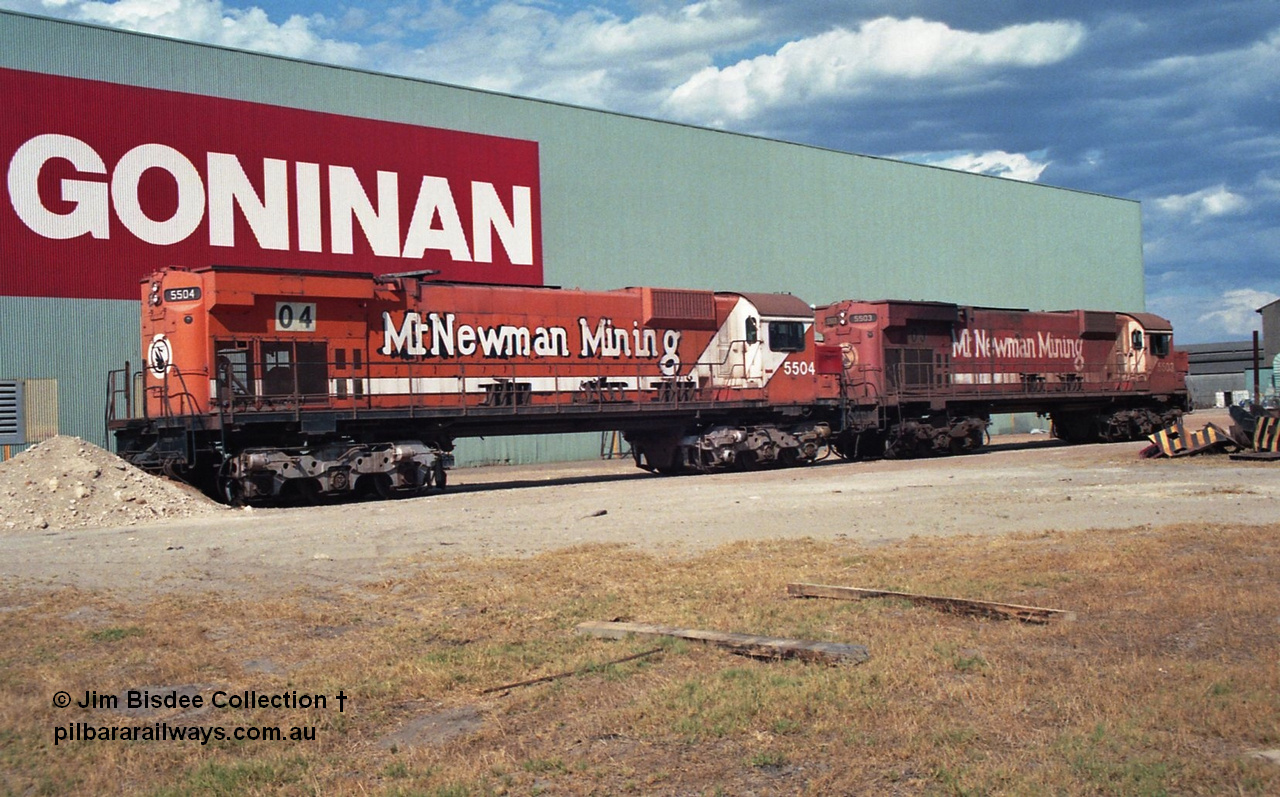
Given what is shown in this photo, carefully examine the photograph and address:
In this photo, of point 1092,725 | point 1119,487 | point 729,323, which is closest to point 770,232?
point 729,323

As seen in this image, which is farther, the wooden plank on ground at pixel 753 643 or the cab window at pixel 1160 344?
the cab window at pixel 1160 344

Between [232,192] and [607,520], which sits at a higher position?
[232,192]

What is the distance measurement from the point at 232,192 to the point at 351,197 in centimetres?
357

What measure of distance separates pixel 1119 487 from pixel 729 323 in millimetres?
12066

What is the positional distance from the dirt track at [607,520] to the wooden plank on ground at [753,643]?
13.4 feet

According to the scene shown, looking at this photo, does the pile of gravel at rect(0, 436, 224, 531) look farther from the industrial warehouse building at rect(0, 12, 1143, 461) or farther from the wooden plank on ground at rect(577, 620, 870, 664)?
the wooden plank on ground at rect(577, 620, 870, 664)

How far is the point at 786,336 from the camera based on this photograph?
3056 centimetres

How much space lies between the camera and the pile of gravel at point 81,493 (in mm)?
17938

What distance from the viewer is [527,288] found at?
84.5ft

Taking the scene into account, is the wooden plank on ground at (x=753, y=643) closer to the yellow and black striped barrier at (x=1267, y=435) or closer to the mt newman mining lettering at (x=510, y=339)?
the mt newman mining lettering at (x=510, y=339)

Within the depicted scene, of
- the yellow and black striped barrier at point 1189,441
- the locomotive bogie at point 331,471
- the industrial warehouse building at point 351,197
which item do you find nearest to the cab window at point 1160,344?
the industrial warehouse building at point 351,197

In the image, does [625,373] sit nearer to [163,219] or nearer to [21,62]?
[163,219]

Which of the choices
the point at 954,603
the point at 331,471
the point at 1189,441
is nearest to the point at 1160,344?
the point at 1189,441

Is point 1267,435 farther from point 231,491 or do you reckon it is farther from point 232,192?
point 232,192
